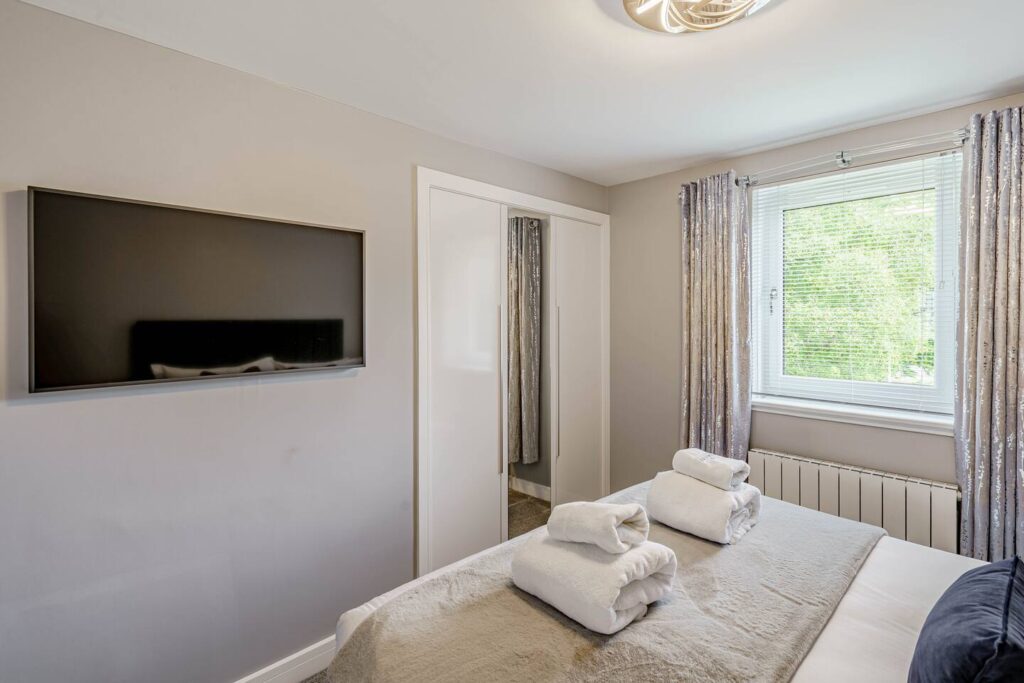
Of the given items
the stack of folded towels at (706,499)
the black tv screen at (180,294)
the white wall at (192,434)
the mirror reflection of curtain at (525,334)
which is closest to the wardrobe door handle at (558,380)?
the mirror reflection of curtain at (525,334)

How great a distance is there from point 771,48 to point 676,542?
189 centimetres

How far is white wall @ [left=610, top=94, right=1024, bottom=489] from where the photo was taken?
2.61 metres

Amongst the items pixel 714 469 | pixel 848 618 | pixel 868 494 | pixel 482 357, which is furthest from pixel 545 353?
pixel 848 618

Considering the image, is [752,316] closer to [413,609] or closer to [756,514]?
[756,514]

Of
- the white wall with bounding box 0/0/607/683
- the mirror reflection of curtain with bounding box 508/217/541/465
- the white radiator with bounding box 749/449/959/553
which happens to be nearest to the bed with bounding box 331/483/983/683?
the white radiator with bounding box 749/449/959/553

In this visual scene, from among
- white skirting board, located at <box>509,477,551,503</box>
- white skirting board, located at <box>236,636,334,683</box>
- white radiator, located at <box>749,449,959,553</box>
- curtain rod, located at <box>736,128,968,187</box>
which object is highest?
curtain rod, located at <box>736,128,968,187</box>

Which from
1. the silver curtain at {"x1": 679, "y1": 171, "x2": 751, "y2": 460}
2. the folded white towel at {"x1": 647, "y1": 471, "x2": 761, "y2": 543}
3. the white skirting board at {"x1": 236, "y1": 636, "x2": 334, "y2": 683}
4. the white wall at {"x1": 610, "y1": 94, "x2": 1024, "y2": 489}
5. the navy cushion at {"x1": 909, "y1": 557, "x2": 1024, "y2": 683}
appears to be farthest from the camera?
the silver curtain at {"x1": 679, "y1": 171, "x2": 751, "y2": 460}

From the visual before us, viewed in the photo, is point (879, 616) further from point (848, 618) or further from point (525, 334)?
point (525, 334)

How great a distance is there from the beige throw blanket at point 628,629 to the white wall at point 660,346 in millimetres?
1079

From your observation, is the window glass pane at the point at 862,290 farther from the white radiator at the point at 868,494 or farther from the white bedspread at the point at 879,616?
the white bedspread at the point at 879,616

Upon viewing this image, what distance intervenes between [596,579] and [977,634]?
0.81 m

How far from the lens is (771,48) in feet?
6.02

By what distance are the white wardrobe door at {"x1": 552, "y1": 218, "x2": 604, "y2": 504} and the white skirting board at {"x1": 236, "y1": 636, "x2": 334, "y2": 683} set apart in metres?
1.72

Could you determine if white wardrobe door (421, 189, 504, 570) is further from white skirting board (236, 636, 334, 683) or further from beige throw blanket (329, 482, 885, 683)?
beige throw blanket (329, 482, 885, 683)
